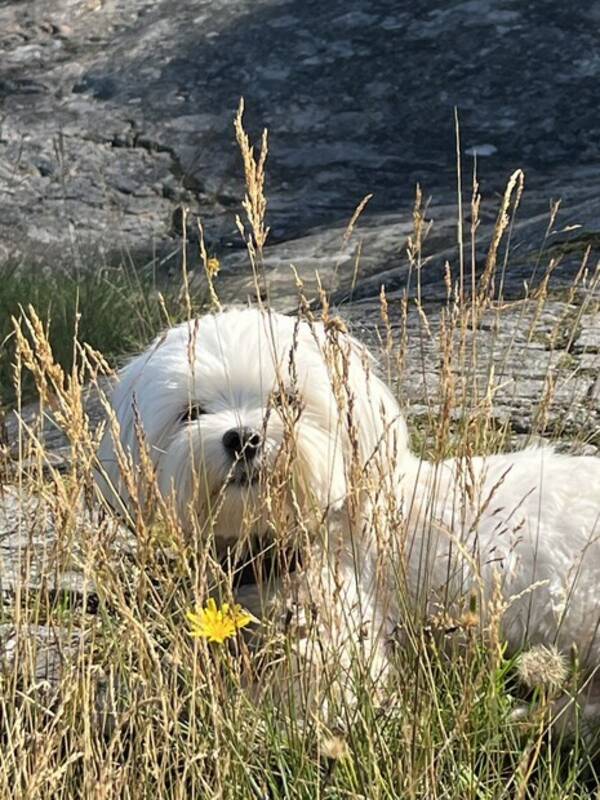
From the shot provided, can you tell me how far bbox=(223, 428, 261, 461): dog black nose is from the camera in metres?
3.21

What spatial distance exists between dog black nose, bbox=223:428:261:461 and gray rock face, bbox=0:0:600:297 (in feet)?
12.3

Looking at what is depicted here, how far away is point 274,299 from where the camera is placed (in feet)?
20.8

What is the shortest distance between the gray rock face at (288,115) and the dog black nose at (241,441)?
147 inches

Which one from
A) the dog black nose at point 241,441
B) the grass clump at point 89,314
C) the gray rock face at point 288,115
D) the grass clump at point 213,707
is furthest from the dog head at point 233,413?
the gray rock face at point 288,115

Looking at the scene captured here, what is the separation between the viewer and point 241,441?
10.5ft

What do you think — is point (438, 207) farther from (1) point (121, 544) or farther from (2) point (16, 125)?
(1) point (121, 544)

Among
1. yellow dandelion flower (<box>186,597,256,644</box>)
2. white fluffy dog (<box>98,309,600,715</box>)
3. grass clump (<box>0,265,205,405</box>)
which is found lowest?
grass clump (<box>0,265,205,405</box>)

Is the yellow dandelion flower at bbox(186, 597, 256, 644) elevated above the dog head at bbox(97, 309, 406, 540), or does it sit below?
above

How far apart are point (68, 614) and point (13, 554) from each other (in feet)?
2.47

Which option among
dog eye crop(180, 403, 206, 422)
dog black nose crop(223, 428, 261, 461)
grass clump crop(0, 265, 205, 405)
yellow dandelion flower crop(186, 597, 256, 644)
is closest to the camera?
yellow dandelion flower crop(186, 597, 256, 644)

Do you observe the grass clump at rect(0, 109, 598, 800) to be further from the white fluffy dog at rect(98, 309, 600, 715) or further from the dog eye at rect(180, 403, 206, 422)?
the dog eye at rect(180, 403, 206, 422)

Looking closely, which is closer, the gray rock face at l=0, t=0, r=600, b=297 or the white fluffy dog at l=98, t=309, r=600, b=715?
the white fluffy dog at l=98, t=309, r=600, b=715

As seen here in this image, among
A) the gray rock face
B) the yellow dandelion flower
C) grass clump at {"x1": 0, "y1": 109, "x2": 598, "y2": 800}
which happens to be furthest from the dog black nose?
the gray rock face

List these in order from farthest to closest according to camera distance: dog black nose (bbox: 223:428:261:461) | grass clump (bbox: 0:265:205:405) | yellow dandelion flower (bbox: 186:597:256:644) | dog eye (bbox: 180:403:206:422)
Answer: grass clump (bbox: 0:265:205:405) → dog eye (bbox: 180:403:206:422) → dog black nose (bbox: 223:428:261:461) → yellow dandelion flower (bbox: 186:597:256:644)
